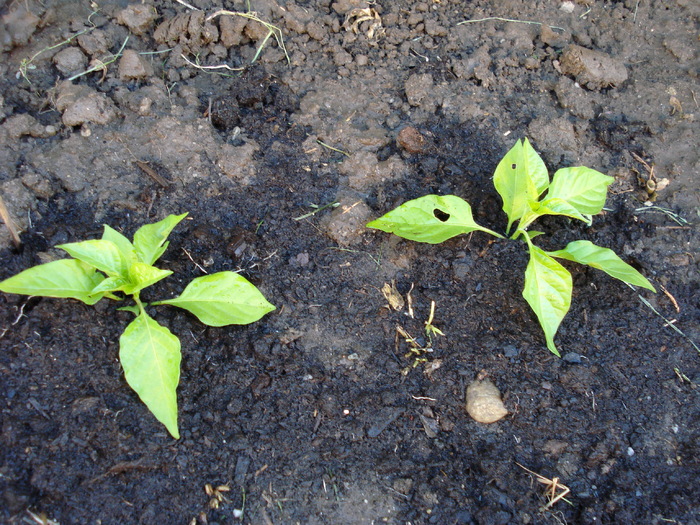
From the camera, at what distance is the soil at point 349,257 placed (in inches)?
86.7

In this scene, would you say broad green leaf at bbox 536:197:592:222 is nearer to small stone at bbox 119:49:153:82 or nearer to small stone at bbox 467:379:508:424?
small stone at bbox 467:379:508:424

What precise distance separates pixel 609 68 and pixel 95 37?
8.99 feet

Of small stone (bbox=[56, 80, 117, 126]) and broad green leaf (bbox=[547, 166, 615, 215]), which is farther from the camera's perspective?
small stone (bbox=[56, 80, 117, 126])

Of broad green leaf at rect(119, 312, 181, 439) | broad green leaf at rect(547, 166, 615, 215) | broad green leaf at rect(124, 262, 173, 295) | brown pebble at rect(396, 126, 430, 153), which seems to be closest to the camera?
broad green leaf at rect(119, 312, 181, 439)

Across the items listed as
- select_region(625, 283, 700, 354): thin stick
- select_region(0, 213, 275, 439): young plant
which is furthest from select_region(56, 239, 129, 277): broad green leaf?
select_region(625, 283, 700, 354): thin stick

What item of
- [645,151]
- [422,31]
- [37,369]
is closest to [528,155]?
[645,151]

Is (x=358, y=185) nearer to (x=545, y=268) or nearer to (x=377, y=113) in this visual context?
(x=377, y=113)

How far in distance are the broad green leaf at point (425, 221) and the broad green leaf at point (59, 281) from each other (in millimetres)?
1176

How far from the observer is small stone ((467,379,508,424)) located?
7.73ft

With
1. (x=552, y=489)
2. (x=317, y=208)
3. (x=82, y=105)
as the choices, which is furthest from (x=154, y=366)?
(x=552, y=489)

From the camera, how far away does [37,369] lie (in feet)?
7.47

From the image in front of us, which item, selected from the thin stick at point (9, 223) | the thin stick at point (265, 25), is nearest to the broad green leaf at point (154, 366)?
the thin stick at point (9, 223)

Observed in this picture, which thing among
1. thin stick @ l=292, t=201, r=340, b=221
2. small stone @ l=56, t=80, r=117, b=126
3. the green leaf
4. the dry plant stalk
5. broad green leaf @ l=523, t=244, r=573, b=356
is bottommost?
the dry plant stalk

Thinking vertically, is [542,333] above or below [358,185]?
below
